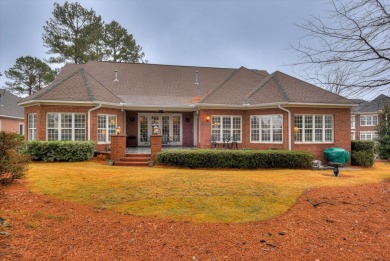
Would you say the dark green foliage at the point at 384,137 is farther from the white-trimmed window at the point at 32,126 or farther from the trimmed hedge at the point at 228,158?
the white-trimmed window at the point at 32,126

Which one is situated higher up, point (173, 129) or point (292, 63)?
point (292, 63)

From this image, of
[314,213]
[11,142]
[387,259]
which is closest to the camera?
[387,259]

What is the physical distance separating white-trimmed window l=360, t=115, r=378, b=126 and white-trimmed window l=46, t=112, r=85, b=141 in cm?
4085

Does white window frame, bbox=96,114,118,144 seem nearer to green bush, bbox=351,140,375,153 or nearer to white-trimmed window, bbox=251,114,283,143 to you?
white-trimmed window, bbox=251,114,283,143

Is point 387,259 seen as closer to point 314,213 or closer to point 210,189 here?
point 314,213

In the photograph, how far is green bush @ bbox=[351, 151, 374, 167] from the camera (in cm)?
1513

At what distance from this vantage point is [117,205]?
18.6 ft

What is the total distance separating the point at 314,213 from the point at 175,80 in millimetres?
17492

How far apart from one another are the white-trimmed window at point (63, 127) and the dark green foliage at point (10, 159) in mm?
7033

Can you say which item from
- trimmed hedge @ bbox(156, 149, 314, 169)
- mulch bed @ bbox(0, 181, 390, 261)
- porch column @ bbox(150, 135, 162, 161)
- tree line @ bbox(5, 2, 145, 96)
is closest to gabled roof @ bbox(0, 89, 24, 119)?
tree line @ bbox(5, 2, 145, 96)

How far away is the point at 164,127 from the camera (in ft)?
62.9

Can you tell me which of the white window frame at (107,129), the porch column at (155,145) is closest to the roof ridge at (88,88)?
the white window frame at (107,129)

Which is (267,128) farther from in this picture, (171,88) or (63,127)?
(63,127)

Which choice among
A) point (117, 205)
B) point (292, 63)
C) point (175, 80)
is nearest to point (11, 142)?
point (117, 205)
